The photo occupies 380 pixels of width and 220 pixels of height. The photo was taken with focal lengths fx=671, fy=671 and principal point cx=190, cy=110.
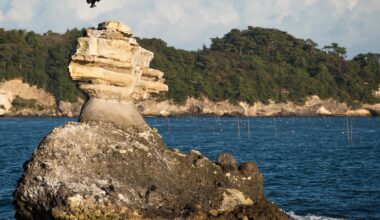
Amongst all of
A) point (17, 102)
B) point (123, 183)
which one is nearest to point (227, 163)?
point (123, 183)

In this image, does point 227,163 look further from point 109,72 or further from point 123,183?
point 109,72

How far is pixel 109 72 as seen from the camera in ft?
109

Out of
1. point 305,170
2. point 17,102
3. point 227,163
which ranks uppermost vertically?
point 17,102

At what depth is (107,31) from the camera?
33.4m

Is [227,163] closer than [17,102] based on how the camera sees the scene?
Yes

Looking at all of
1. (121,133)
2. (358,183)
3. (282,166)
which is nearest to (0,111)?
(282,166)

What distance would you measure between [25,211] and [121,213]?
4842 millimetres

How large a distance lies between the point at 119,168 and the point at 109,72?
18.2 feet

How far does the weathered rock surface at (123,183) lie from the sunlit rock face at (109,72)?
1221 mm

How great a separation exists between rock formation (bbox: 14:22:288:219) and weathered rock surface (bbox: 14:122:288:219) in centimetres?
4

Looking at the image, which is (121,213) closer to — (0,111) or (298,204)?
(298,204)

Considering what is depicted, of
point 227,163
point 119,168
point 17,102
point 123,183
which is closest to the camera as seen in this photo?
point 123,183

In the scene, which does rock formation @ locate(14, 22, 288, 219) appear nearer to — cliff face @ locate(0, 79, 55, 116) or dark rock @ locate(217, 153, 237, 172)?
dark rock @ locate(217, 153, 237, 172)

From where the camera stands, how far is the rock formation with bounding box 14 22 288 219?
28.7 metres
